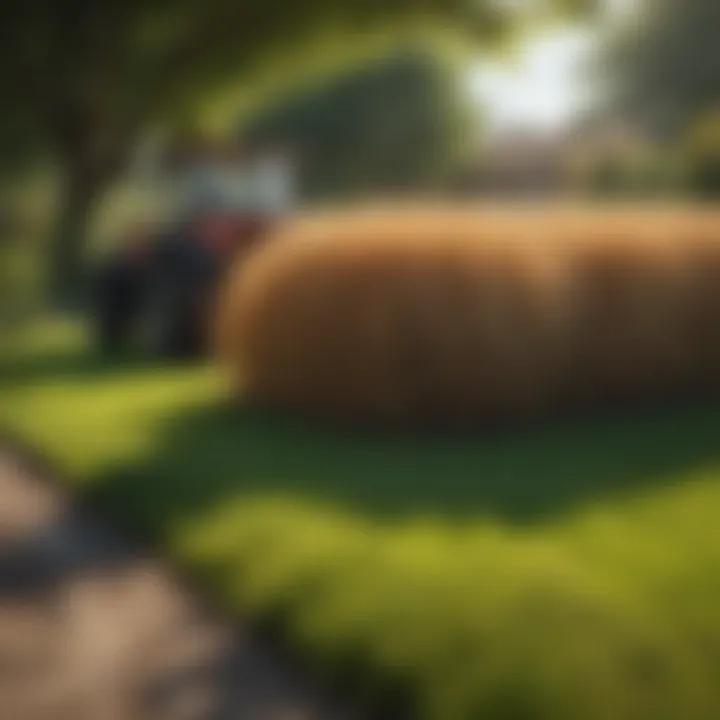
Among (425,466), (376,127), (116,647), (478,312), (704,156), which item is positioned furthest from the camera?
(376,127)

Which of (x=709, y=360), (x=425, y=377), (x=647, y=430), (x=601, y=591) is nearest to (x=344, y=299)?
(x=425, y=377)

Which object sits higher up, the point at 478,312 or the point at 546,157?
the point at 546,157

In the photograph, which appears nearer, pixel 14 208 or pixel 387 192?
pixel 14 208

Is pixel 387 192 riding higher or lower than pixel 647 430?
higher

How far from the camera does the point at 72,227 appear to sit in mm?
7453

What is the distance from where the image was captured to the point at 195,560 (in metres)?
4.72

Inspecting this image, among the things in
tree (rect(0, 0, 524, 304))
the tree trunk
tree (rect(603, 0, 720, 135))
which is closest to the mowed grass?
the tree trunk

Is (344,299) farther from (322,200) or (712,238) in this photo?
(712,238)

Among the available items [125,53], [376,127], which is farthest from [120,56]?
[376,127]

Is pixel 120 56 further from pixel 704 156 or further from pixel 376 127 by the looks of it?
pixel 376 127

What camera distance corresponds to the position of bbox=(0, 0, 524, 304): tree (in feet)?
17.3

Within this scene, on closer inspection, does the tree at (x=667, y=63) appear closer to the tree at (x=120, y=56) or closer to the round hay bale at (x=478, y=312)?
A: the round hay bale at (x=478, y=312)

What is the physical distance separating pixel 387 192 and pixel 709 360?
100 inches

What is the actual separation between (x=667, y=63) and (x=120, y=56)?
4.49m
